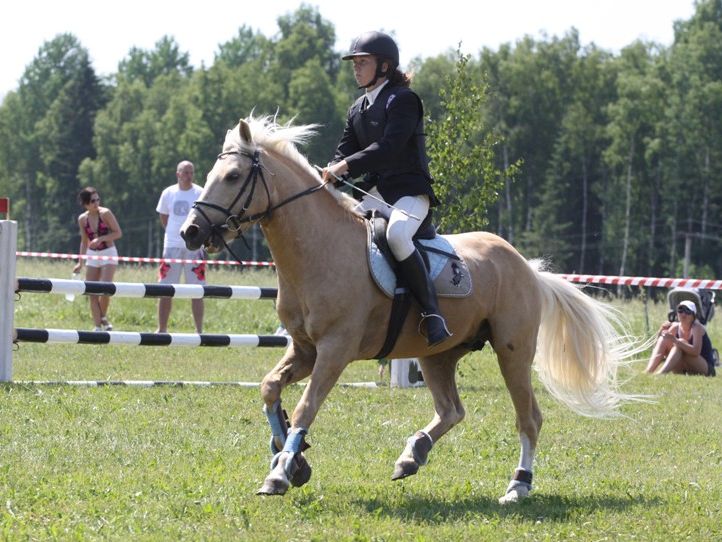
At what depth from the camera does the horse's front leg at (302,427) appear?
7.14m

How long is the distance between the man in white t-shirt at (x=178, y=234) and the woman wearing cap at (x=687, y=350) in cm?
634

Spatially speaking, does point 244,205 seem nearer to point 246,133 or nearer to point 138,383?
point 246,133

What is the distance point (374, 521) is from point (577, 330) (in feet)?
9.57

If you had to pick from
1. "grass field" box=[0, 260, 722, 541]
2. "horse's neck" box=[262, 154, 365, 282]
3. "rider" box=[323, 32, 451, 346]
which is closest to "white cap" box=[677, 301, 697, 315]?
"grass field" box=[0, 260, 722, 541]

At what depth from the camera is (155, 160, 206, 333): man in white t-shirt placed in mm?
16719

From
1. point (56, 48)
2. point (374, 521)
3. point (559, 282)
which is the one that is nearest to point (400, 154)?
point (559, 282)

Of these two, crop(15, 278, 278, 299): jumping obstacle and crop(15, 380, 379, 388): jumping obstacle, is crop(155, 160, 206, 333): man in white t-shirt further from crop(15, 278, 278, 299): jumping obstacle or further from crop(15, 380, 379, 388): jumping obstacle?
crop(15, 380, 379, 388): jumping obstacle

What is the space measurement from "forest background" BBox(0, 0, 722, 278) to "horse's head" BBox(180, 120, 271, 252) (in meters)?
40.8

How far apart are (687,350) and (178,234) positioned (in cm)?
708

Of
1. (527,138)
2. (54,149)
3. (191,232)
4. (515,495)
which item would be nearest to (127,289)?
(191,232)

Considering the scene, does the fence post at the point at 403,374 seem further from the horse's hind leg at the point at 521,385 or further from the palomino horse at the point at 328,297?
the horse's hind leg at the point at 521,385

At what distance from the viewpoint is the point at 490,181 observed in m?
15.2

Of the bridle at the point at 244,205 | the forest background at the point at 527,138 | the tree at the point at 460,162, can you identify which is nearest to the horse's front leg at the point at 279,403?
the bridle at the point at 244,205

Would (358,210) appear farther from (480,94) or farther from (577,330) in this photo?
(480,94)
